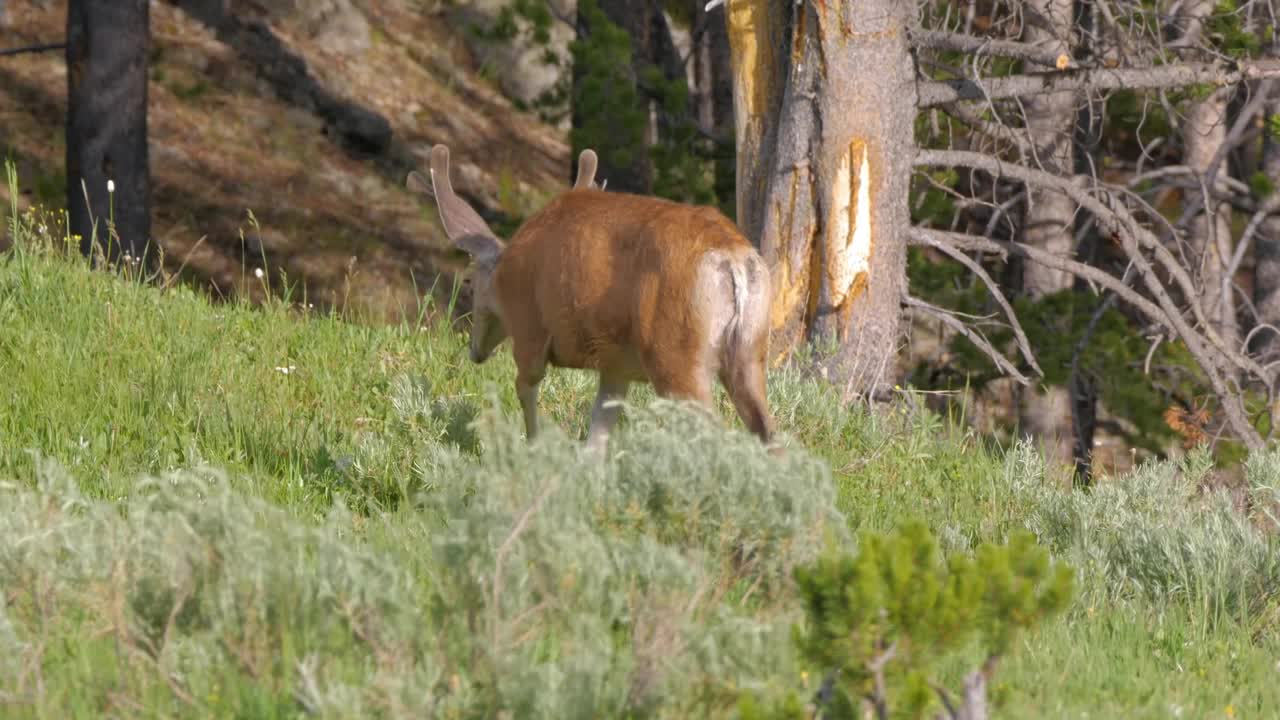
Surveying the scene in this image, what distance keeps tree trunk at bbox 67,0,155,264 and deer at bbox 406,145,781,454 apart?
6.69 metres

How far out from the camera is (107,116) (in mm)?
12836

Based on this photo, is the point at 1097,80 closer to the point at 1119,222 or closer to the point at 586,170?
the point at 1119,222

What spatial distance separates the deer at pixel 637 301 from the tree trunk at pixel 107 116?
6687mm

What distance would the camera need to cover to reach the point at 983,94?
943cm

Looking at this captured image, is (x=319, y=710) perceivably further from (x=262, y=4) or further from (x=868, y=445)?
(x=262, y=4)

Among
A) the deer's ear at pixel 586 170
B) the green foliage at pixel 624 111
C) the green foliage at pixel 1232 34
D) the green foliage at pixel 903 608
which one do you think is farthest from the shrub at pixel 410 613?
the green foliage at pixel 624 111

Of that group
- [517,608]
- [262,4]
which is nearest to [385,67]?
[262,4]

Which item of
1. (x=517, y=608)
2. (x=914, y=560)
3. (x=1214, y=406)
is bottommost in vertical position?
(x=1214, y=406)

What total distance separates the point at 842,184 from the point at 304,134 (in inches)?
580

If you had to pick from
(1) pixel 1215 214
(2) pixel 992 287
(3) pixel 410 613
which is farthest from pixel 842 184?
(1) pixel 1215 214

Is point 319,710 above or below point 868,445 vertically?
above

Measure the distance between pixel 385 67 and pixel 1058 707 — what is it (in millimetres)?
21903

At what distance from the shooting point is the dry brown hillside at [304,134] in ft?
63.0

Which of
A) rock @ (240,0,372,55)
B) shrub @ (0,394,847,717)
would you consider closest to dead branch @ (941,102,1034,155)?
shrub @ (0,394,847,717)
